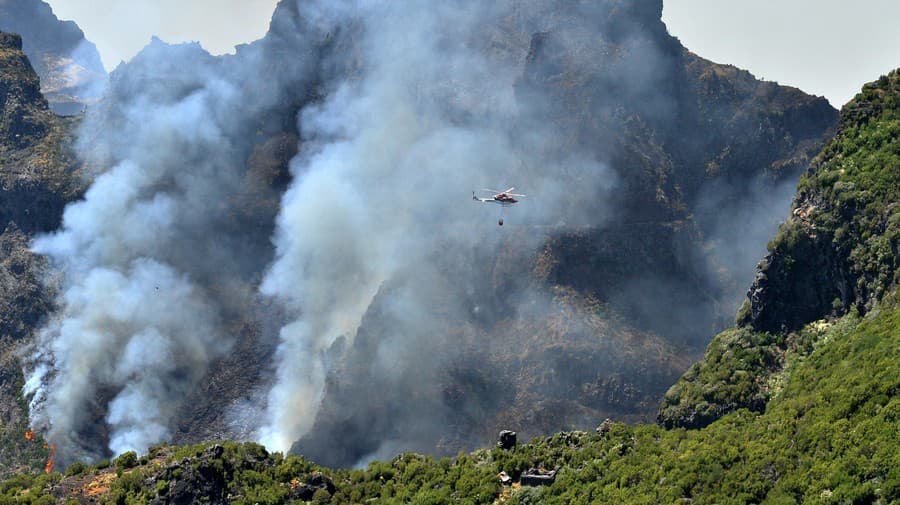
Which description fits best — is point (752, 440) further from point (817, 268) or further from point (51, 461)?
point (51, 461)

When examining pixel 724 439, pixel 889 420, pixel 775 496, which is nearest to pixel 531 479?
pixel 724 439

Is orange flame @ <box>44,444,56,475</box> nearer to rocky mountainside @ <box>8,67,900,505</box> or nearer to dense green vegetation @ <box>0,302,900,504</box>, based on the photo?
rocky mountainside @ <box>8,67,900,505</box>

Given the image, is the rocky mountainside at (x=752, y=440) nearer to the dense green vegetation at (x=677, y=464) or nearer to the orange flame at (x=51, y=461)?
the dense green vegetation at (x=677, y=464)

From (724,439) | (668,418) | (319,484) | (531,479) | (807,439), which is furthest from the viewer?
(668,418)

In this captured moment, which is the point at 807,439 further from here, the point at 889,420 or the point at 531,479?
the point at 531,479

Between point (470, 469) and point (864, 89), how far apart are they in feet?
217

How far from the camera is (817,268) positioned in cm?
12656

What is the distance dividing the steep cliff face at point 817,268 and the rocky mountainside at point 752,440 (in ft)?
0.62

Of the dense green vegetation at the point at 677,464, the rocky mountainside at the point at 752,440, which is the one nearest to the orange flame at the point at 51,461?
the rocky mountainside at the point at 752,440

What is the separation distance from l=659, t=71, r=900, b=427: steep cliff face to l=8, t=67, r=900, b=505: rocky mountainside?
0.19 metres

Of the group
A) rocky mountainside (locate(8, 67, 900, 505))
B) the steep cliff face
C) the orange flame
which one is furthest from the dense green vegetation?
the orange flame

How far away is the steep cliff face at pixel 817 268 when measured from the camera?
11819 cm

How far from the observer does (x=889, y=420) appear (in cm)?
8362

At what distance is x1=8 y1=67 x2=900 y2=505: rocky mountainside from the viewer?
8800 centimetres
